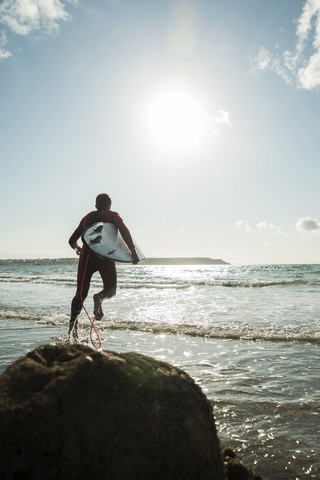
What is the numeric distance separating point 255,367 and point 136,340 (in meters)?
2.17

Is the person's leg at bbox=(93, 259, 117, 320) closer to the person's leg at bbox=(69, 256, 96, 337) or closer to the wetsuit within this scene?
the wetsuit

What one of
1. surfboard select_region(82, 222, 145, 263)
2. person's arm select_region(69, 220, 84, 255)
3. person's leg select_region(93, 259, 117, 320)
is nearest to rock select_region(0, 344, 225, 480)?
surfboard select_region(82, 222, 145, 263)

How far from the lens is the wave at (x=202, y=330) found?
576 cm

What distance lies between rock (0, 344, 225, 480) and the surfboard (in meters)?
2.93

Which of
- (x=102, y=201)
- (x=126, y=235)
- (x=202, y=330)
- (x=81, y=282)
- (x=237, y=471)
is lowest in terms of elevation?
(x=202, y=330)

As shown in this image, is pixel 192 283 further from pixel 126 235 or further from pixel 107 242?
pixel 107 242

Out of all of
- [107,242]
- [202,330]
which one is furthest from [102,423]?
[202,330]

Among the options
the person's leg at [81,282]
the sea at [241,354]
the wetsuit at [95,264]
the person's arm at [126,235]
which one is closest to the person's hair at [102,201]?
the wetsuit at [95,264]

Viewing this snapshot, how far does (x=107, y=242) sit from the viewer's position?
15.8ft

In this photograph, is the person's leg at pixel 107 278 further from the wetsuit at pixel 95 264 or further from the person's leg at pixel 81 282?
the person's leg at pixel 81 282

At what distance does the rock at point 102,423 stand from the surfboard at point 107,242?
115 inches

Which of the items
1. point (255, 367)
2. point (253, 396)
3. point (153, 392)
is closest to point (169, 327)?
point (255, 367)

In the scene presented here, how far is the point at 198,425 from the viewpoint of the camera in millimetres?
1538

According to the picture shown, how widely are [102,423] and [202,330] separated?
5.20 metres
